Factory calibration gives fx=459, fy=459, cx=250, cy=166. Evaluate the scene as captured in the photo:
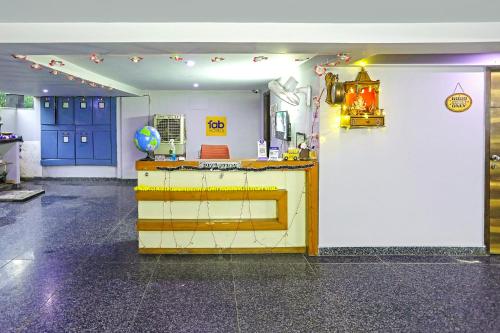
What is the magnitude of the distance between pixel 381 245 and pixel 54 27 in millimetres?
3909

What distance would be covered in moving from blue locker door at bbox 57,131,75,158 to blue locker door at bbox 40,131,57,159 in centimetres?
10

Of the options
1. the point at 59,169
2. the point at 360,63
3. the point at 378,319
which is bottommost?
the point at 378,319

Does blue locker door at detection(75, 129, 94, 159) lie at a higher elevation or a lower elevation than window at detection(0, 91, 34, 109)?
lower

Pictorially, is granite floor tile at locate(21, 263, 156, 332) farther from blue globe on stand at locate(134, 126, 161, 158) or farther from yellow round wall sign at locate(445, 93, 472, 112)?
yellow round wall sign at locate(445, 93, 472, 112)

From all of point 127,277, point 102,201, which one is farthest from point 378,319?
point 102,201

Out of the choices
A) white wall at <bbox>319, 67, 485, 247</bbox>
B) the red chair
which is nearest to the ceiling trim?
white wall at <bbox>319, 67, 485, 247</bbox>

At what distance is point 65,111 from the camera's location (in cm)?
1092

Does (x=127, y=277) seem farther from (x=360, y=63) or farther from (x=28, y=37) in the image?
(x=360, y=63)

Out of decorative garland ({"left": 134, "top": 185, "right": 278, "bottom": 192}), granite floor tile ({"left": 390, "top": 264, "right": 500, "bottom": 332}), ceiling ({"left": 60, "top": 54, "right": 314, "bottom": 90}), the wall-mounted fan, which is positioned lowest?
granite floor tile ({"left": 390, "top": 264, "right": 500, "bottom": 332})

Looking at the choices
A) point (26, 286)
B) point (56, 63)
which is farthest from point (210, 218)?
point (56, 63)

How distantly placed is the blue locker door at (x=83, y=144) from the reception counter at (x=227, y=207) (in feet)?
21.1

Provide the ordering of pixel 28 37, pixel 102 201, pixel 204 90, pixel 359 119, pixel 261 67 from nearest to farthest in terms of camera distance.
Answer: pixel 28 37 < pixel 359 119 < pixel 261 67 < pixel 102 201 < pixel 204 90

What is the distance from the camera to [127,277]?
429 cm

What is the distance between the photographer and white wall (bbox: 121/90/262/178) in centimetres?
1081
